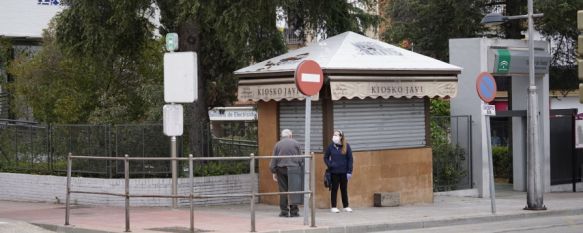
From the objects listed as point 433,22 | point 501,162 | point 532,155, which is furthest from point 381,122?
point 433,22

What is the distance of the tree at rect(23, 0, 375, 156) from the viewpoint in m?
18.4

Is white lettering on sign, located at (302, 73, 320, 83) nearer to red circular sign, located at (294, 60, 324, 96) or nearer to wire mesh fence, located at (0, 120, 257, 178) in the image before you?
red circular sign, located at (294, 60, 324, 96)

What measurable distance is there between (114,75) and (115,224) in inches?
380

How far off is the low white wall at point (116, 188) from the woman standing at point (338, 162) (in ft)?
5.69

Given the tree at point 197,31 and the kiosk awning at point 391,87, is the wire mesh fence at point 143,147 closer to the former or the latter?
the tree at point 197,31

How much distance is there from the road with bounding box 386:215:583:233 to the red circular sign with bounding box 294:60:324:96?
307 centimetres

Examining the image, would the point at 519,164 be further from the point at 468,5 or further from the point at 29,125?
the point at 29,125

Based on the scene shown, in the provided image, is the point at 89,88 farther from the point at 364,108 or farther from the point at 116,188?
the point at 364,108

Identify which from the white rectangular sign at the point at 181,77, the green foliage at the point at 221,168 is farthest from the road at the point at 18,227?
the green foliage at the point at 221,168

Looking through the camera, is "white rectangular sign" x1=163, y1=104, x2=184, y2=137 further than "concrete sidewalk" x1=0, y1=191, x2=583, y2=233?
Yes

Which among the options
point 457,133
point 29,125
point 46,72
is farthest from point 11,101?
point 457,133

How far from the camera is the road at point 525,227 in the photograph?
15.1 metres

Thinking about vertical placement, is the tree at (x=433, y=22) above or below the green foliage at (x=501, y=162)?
above

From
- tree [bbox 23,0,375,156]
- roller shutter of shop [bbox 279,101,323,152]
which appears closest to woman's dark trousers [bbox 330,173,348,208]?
roller shutter of shop [bbox 279,101,323,152]
